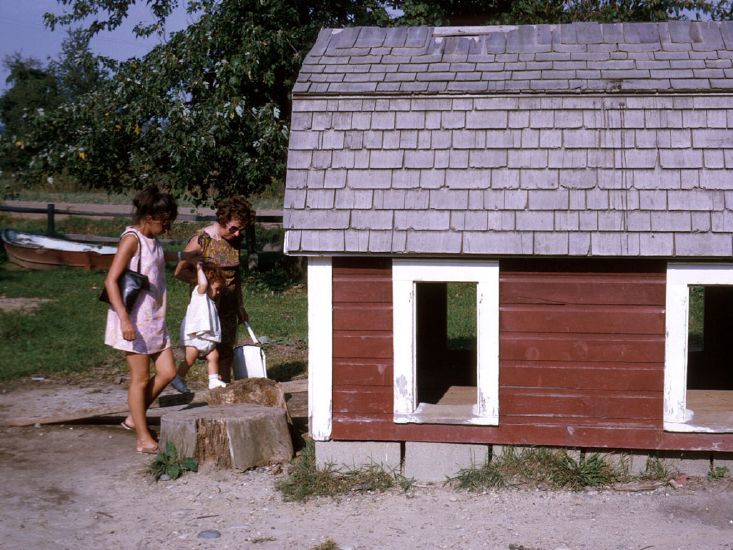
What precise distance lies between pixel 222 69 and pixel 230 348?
22.2 ft

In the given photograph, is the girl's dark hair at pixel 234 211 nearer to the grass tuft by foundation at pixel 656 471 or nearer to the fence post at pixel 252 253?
the grass tuft by foundation at pixel 656 471

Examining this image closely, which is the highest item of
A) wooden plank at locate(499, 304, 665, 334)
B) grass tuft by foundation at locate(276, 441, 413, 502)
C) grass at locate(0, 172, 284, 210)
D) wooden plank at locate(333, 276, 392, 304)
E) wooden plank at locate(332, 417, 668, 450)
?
grass at locate(0, 172, 284, 210)

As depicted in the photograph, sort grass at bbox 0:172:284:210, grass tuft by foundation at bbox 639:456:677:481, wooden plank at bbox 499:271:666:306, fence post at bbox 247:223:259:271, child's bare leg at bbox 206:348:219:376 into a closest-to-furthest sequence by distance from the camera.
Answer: wooden plank at bbox 499:271:666:306, grass tuft by foundation at bbox 639:456:677:481, child's bare leg at bbox 206:348:219:376, fence post at bbox 247:223:259:271, grass at bbox 0:172:284:210

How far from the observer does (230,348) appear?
8250 mm

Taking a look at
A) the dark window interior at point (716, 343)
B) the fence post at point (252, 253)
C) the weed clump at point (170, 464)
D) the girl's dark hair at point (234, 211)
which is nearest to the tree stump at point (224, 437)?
the weed clump at point (170, 464)

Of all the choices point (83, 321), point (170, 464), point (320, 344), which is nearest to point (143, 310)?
point (170, 464)

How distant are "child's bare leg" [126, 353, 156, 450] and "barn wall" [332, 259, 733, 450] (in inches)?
59.9

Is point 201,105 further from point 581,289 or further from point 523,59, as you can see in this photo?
point 581,289

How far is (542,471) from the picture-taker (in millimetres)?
6367

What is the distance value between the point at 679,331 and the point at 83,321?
901 cm

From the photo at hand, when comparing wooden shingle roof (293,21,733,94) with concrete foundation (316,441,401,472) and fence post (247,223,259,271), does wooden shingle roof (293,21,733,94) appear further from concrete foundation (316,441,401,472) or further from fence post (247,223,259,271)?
fence post (247,223,259,271)

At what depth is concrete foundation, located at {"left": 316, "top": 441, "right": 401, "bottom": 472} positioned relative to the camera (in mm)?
6543

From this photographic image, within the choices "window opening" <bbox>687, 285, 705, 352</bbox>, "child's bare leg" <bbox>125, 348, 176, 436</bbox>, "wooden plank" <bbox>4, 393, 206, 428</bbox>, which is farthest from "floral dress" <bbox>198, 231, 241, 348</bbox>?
"window opening" <bbox>687, 285, 705, 352</bbox>

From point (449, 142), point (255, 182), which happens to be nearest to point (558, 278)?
point (449, 142)
